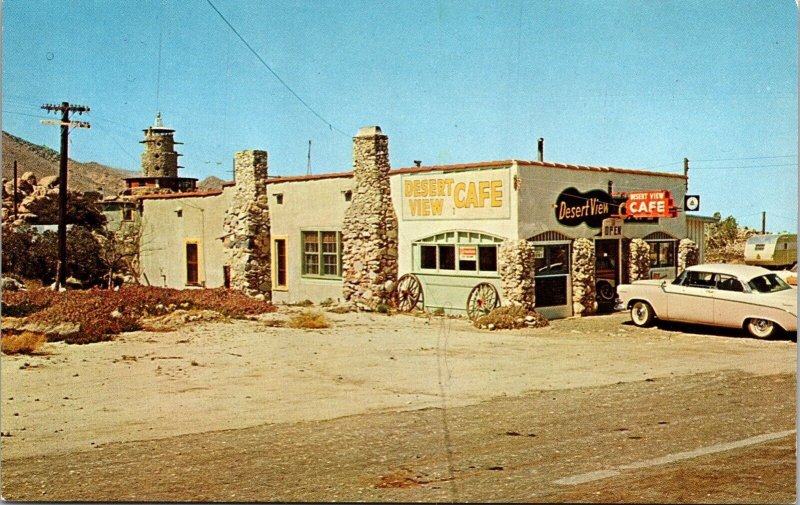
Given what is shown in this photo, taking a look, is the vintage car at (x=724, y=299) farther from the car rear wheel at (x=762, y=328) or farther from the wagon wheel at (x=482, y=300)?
the wagon wheel at (x=482, y=300)

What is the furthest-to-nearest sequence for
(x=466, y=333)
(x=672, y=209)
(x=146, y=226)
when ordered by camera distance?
(x=146, y=226) < (x=672, y=209) < (x=466, y=333)

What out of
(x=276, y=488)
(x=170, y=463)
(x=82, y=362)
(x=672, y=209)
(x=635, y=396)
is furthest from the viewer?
(x=672, y=209)

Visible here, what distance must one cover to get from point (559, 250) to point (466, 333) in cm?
422

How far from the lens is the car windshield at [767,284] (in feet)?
44.9

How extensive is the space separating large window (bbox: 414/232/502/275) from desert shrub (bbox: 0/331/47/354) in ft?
29.9

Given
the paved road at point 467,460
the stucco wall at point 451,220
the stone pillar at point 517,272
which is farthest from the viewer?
the stucco wall at point 451,220

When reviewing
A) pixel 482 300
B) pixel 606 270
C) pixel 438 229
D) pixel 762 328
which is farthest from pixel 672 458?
pixel 606 270

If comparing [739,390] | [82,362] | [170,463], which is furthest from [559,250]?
[170,463]

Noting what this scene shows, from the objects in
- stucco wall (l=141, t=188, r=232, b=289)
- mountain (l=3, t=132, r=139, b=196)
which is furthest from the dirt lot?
stucco wall (l=141, t=188, r=232, b=289)

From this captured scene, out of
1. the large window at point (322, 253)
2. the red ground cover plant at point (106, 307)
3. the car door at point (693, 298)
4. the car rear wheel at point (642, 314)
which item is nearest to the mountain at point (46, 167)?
the red ground cover plant at point (106, 307)

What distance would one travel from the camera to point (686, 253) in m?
20.9

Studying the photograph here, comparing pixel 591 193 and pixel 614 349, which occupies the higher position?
pixel 591 193

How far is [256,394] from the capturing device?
960cm

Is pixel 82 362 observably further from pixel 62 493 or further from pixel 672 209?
pixel 672 209
